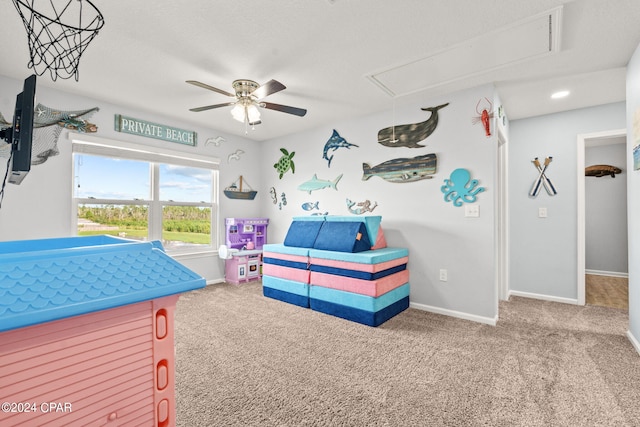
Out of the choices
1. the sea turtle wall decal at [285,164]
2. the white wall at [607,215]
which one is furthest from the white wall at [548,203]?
the sea turtle wall decal at [285,164]

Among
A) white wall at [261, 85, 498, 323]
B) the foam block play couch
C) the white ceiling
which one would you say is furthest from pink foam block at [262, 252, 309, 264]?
the white ceiling

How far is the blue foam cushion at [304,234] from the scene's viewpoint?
3.71 m

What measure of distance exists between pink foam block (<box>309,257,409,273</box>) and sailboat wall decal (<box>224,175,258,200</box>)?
2.16 metres

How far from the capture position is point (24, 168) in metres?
1.08

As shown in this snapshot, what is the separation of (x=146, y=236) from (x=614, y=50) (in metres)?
5.29

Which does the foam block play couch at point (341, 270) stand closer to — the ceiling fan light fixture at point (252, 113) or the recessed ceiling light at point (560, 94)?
the ceiling fan light fixture at point (252, 113)

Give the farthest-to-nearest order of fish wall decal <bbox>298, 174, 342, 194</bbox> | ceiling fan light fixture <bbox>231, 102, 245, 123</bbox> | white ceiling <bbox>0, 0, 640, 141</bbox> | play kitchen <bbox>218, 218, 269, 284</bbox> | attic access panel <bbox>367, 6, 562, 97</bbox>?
play kitchen <bbox>218, 218, 269, 284</bbox> < fish wall decal <bbox>298, 174, 342, 194</bbox> < ceiling fan light fixture <bbox>231, 102, 245, 123</bbox> < attic access panel <bbox>367, 6, 562, 97</bbox> < white ceiling <bbox>0, 0, 640, 141</bbox>

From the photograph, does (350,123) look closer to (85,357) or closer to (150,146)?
(150,146)

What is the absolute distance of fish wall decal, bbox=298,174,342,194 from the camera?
4.34 metres

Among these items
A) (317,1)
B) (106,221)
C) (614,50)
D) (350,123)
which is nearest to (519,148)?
A: (614,50)

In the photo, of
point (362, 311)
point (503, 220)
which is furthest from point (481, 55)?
point (362, 311)

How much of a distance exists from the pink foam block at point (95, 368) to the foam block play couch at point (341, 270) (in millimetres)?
2195

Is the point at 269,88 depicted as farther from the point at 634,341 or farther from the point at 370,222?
the point at 634,341

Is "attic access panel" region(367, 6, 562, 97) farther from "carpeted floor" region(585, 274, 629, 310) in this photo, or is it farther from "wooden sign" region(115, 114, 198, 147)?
"carpeted floor" region(585, 274, 629, 310)
